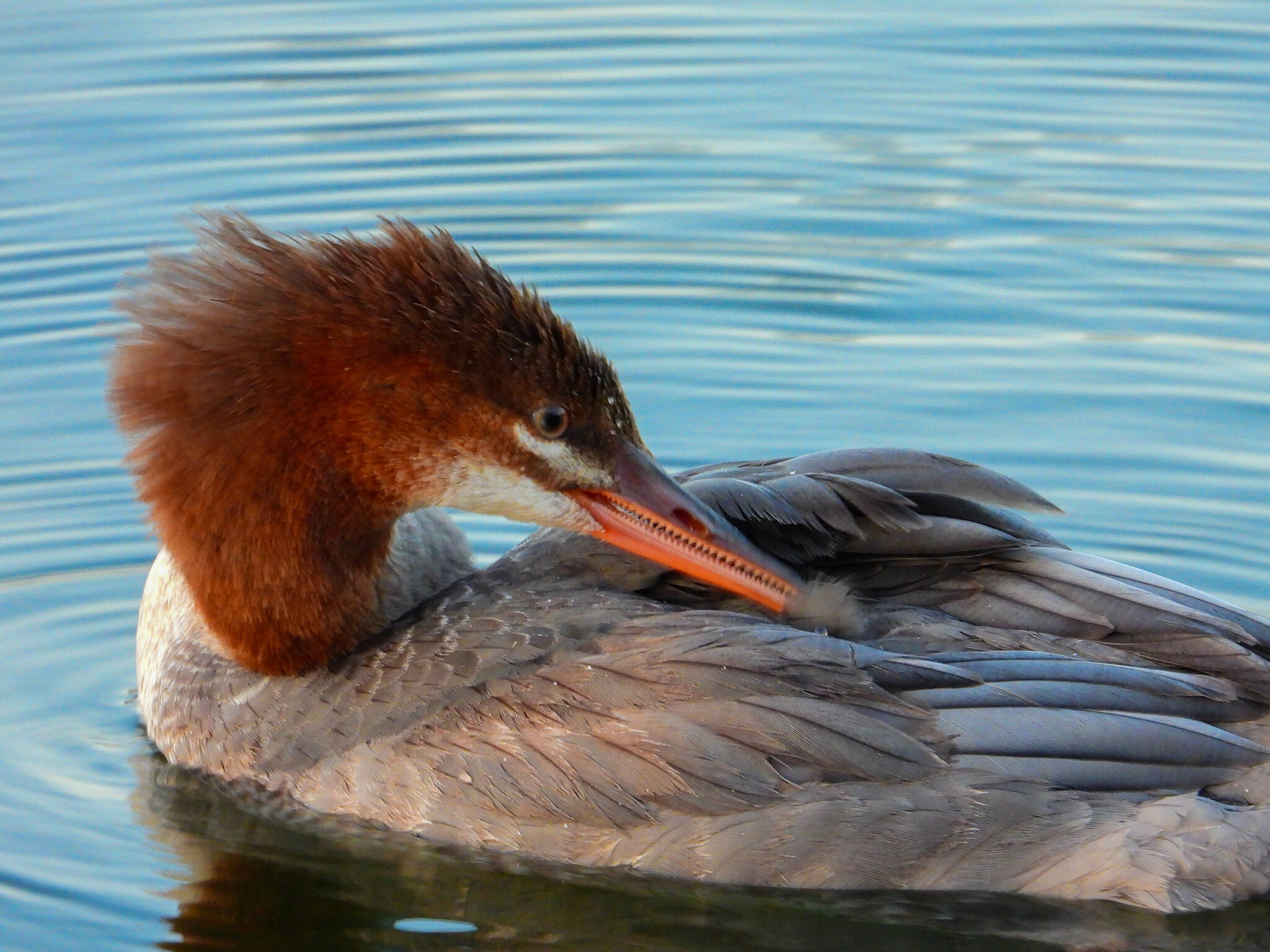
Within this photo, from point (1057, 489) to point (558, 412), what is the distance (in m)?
2.89

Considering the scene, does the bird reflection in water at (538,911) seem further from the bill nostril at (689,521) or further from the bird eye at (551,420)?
the bird eye at (551,420)

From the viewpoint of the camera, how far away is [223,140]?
10906 millimetres

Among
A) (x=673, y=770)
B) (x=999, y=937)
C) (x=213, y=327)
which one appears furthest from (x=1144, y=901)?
(x=213, y=327)

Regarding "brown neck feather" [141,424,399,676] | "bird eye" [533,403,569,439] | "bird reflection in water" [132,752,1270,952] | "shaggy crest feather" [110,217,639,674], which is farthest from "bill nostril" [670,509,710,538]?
"bird reflection in water" [132,752,1270,952]

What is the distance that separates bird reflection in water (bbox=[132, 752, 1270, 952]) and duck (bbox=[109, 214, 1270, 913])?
3.4 inches

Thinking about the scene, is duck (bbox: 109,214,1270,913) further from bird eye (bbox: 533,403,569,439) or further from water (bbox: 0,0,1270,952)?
water (bbox: 0,0,1270,952)

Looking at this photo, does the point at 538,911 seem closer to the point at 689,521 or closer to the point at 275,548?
the point at 689,521

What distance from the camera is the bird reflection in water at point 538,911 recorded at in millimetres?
5285

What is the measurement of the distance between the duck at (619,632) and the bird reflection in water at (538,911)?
0.28 feet

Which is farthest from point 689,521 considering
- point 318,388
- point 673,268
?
point 673,268

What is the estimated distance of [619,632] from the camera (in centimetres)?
557

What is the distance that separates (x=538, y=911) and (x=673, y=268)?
4.67 m

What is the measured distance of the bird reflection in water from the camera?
5.29 meters

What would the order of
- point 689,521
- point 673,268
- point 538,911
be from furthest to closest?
point 673,268
point 689,521
point 538,911
